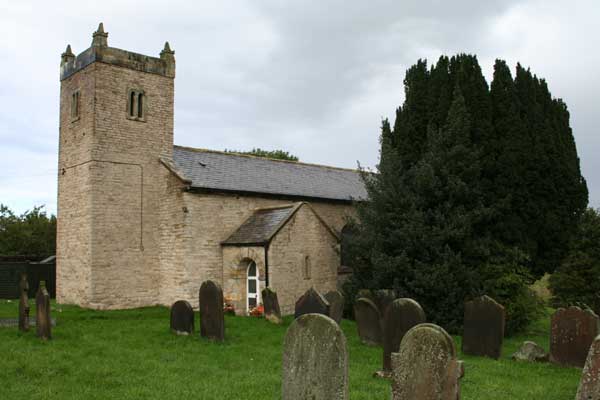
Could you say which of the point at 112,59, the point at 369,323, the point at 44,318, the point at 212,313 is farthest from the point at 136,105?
the point at 369,323

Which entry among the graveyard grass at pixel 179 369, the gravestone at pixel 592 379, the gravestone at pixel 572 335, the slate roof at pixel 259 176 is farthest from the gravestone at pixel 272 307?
the gravestone at pixel 592 379

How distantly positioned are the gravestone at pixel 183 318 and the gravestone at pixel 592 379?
9.96 meters

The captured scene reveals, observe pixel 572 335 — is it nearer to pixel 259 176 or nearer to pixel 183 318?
pixel 183 318

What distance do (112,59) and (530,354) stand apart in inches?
694

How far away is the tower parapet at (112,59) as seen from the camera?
2162 centimetres

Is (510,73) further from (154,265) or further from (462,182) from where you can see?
(154,265)

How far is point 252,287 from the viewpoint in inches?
840

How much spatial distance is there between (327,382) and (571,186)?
1449 centimetres

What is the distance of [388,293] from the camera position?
15.6 metres

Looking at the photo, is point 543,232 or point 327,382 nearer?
point 327,382

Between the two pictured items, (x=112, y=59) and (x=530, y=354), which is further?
(x=112, y=59)

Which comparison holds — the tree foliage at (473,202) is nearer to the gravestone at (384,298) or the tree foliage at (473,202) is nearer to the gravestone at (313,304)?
the gravestone at (384,298)

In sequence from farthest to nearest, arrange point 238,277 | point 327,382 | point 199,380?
point 238,277, point 199,380, point 327,382

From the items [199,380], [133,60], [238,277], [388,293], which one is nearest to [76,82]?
[133,60]
